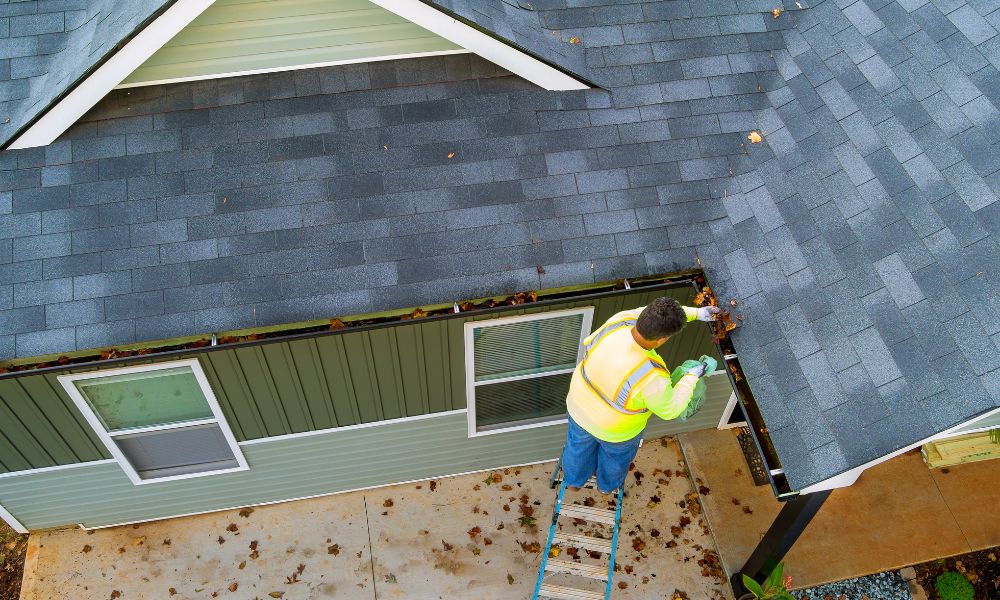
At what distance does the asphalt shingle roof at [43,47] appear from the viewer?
20.9 feet

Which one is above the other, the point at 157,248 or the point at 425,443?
the point at 157,248

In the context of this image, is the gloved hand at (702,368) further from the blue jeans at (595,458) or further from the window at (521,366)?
the window at (521,366)

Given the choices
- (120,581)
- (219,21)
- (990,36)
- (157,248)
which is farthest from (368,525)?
(990,36)

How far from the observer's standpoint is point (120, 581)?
8.45 meters

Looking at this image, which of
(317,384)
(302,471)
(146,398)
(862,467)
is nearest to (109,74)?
(146,398)

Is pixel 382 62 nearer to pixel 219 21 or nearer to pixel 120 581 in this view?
pixel 219 21

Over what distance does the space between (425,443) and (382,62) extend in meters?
3.81

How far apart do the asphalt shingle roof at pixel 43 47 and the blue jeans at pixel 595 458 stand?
4.79 m

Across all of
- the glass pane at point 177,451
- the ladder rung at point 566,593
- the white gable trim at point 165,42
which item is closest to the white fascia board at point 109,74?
the white gable trim at point 165,42

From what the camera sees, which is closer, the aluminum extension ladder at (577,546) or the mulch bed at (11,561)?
the aluminum extension ladder at (577,546)

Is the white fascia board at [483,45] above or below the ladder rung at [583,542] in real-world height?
above

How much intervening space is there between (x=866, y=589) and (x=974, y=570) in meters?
1.13

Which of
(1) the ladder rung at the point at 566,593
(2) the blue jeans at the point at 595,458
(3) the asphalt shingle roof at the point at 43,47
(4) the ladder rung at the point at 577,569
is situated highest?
(3) the asphalt shingle roof at the point at 43,47

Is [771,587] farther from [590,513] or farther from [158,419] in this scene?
[158,419]
